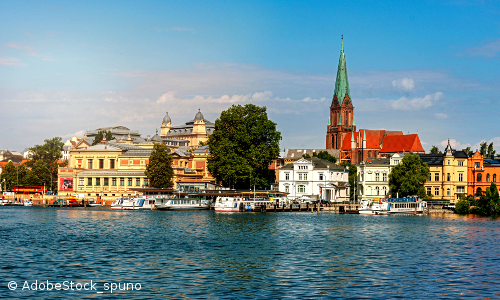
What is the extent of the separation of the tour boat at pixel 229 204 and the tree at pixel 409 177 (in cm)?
3199

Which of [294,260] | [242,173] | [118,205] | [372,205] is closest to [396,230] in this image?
[294,260]

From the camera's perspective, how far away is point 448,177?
12612 cm

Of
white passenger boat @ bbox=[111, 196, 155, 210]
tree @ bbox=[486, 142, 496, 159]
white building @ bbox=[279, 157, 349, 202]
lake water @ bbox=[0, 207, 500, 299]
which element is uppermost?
tree @ bbox=[486, 142, 496, 159]

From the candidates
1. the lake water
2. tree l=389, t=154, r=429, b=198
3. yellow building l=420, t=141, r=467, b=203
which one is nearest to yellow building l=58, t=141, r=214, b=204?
tree l=389, t=154, r=429, b=198

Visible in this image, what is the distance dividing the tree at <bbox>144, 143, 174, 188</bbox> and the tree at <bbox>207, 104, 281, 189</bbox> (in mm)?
13866

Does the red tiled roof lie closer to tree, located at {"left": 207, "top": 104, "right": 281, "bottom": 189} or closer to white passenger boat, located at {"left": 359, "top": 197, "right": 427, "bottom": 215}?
tree, located at {"left": 207, "top": 104, "right": 281, "bottom": 189}

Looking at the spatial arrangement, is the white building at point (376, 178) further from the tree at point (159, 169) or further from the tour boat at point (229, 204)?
the tree at point (159, 169)

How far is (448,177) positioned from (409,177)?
1464 centimetres

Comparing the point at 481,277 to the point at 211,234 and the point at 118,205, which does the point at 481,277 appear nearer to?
the point at 211,234

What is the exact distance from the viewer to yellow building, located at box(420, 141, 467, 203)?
413 ft

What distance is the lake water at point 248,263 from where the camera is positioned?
3067 centimetres

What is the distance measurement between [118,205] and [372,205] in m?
52.7

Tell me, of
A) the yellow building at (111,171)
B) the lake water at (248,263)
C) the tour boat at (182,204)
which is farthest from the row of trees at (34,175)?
the lake water at (248,263)

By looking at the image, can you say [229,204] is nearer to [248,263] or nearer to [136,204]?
[136,204]
